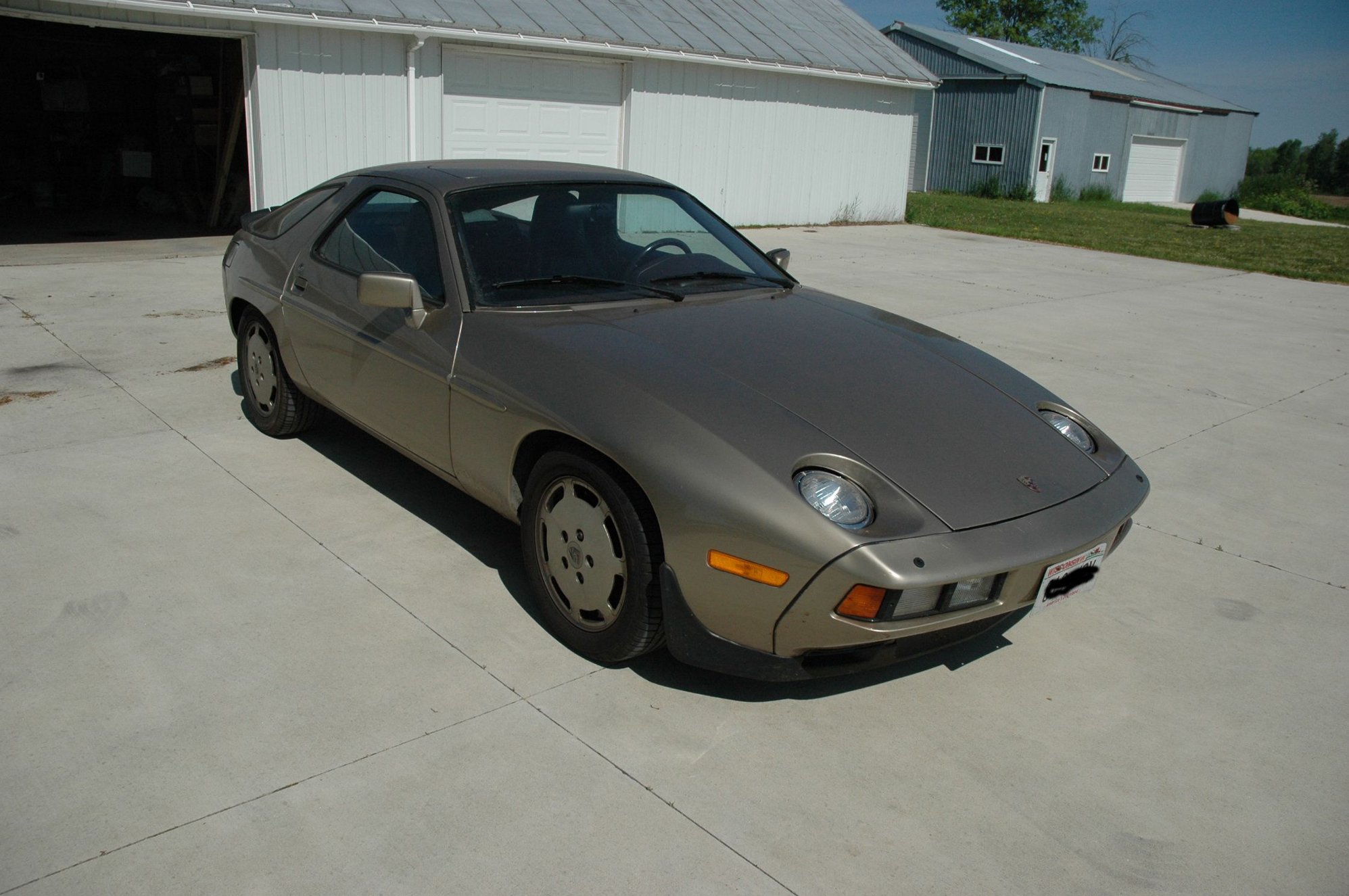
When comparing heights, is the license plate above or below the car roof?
below

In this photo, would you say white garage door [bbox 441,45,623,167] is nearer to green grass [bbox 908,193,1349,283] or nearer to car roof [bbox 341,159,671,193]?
green grass [bbox 908,193,1349,283]

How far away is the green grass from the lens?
54.2 ft

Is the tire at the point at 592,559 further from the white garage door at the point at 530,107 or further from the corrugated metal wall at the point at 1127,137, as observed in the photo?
the corrugated metal wall at the point at 1127,137

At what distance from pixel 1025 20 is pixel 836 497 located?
63842 mm

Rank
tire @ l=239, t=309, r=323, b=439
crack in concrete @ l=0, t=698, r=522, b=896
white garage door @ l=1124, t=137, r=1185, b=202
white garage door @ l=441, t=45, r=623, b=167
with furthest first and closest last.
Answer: white garage door @ l=1124, t=137, r=1185, b=202 < white garage door @ l=441, t=45, r=623, b=167 < tire @ l=239, t=309, r=323, b=439 < crack in concrete @ l=0, t=698, r=522, b=896

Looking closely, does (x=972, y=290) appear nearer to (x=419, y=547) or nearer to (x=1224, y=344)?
(x=1224, y=344)

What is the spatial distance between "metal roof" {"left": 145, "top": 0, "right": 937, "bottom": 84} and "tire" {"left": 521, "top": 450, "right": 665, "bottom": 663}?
9.07 m

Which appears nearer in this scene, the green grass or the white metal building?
the white metal building

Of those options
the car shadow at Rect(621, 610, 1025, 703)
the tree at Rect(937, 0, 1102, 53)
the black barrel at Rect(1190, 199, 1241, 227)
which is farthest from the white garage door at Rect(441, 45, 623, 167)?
the tree at Rect(937, 0, 1102, 53)

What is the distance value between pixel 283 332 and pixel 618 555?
7.88 ft

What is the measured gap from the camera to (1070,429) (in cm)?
369

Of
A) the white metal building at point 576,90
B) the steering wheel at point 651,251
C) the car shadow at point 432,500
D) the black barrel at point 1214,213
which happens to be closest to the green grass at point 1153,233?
the black barrel at point 1214,213

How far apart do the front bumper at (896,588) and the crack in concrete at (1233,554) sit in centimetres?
178

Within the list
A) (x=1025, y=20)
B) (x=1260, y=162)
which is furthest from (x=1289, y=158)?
(x=1025, y=20)
